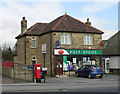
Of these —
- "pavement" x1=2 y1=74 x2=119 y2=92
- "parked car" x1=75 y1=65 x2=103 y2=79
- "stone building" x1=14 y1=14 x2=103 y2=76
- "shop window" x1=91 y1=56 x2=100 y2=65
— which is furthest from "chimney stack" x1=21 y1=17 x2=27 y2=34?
"pavement" x1=2 y1=74 x2=119 y2=92

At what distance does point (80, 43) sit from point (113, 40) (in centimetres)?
1164

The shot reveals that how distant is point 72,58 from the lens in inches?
1261

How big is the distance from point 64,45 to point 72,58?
7.25 feet

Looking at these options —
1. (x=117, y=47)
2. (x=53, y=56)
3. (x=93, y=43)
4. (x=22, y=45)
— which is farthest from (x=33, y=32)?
(x=117, y=47)

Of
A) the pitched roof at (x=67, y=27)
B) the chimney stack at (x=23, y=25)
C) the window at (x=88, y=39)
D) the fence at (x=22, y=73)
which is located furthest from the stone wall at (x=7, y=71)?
the window at (x=88, y=39)

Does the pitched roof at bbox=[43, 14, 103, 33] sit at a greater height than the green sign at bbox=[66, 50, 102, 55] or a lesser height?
greater

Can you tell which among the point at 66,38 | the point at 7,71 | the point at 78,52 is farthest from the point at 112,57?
the point at 7,71

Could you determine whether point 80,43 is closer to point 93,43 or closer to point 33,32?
point 93,43

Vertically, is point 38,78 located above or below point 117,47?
below

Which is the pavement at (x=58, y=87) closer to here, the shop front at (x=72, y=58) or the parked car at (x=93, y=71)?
the parked car at (x=93, y=71)

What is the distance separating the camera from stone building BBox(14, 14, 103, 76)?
3089 cm

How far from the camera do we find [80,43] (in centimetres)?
3253

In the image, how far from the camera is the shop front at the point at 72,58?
101ft

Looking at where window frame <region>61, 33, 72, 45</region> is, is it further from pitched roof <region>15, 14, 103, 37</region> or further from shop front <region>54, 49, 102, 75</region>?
shop front <region>54, 49, 102, 75</region>
